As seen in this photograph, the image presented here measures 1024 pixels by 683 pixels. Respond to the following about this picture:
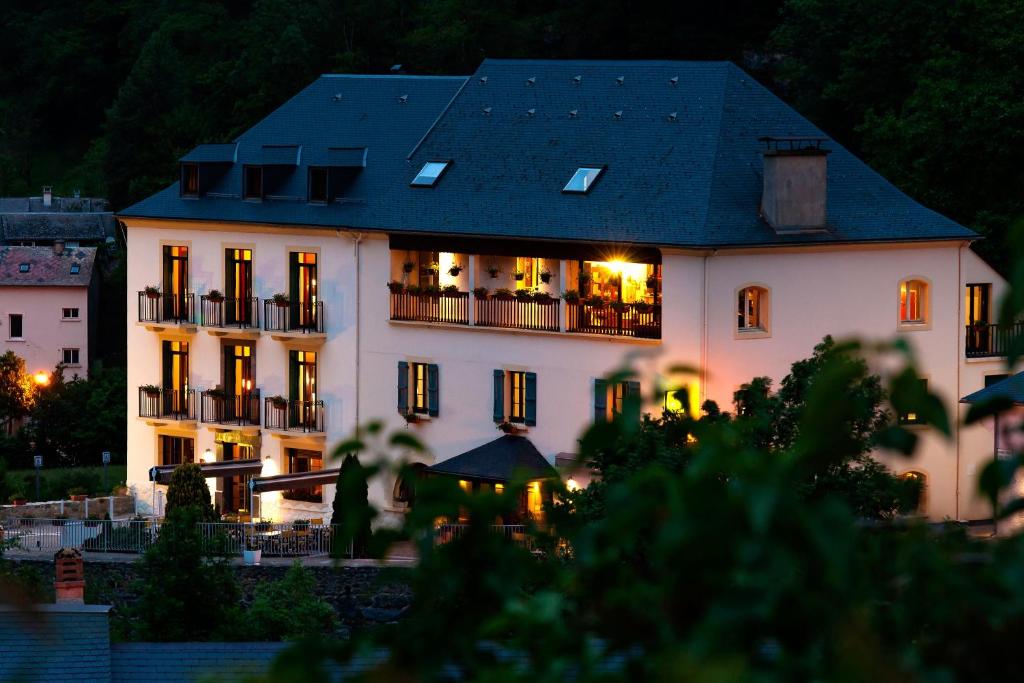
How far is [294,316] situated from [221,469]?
3.53m

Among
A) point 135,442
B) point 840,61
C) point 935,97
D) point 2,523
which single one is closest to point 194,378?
point 135,442

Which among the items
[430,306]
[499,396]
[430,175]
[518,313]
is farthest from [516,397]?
[430,175]

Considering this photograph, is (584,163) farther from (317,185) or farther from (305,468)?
(305,468)

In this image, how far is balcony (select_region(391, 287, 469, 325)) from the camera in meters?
41.6

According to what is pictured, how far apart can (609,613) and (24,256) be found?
74.3 meters

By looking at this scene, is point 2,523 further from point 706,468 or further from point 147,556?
point 706,468

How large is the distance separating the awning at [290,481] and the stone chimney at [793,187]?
33.0ft

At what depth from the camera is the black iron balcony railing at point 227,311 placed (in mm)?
44625

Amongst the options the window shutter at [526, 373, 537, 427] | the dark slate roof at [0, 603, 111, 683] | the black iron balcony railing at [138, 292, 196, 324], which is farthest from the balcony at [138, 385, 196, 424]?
the dark slate roof at [0, 603, 111, 683]

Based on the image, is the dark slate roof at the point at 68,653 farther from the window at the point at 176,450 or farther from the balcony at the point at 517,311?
the window at the point at 176,450

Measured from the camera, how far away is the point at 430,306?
42.1 meters

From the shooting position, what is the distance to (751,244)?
37656 mm

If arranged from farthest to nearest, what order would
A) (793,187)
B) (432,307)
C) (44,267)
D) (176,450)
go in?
1. (44,267)
2. (176,450)
3. (432,307)
4. (793,187)

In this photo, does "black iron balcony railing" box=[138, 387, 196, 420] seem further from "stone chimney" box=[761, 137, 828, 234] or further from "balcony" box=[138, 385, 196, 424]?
"stone chimney" box=[761, 137, 828, 234]
